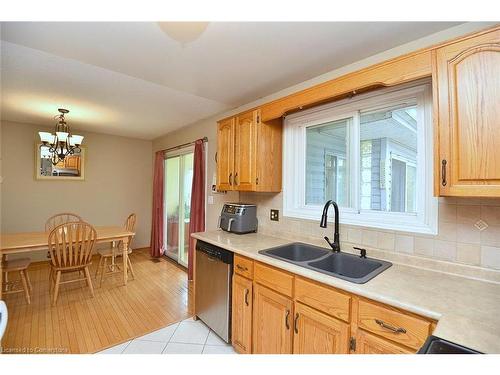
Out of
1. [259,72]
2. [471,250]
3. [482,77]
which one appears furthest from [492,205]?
[259,72]

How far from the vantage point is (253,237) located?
2252 mm

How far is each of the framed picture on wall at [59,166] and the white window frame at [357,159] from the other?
3.62m

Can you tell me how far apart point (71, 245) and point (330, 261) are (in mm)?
2727

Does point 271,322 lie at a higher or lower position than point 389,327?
lower

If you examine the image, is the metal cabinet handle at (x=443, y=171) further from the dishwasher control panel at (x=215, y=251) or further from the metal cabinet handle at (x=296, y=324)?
the dishwasher control panel at (x=215, y=251)

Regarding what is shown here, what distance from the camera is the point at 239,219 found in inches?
91.2

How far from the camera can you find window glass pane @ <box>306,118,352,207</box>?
6.40 ft

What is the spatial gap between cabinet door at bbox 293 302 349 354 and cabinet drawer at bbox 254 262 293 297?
111 mm

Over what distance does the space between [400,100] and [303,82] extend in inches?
32.8

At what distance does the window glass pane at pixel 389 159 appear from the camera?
158cm

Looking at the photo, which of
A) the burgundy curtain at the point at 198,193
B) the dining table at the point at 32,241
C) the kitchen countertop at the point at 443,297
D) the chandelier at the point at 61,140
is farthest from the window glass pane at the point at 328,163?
the chandelier at the point at 61,140

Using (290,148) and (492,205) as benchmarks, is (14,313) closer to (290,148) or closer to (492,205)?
(290,148)

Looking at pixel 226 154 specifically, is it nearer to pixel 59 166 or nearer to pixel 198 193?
pixel 198 193

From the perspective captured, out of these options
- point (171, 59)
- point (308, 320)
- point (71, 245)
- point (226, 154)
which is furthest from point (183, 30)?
point (71, 245)
